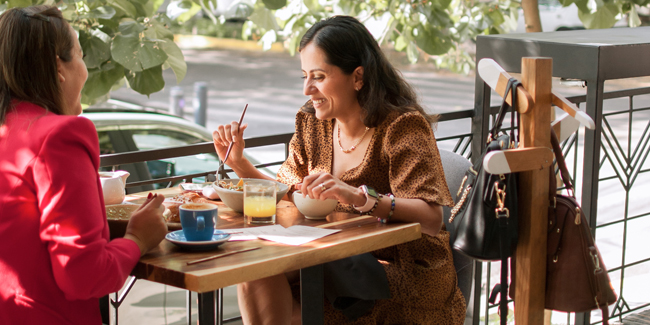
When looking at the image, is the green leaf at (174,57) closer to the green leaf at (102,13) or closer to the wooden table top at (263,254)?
the green leaf at (102,13)

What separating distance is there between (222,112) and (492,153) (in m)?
11.3

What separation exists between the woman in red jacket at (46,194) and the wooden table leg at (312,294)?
43 centimetres

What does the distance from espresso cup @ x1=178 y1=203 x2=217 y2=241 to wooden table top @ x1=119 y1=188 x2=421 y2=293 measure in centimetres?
4

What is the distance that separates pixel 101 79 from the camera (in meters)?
3.02

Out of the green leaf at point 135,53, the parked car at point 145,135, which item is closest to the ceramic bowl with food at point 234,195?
the green leaf at point 135,53

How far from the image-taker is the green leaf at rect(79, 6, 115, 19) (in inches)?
111

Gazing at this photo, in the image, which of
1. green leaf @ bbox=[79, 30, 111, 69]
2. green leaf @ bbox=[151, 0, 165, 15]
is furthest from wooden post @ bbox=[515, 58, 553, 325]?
green leaf @ bbox=[151, 0, 165, 15]

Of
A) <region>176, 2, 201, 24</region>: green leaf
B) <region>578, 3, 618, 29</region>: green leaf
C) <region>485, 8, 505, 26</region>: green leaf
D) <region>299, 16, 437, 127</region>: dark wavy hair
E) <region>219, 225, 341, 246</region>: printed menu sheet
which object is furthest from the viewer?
<region>485, 8, 505, 26</region>: green leaf

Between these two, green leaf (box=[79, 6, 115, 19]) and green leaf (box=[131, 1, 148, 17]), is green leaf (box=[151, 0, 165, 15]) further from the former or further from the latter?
green leaf (box=[79, 6, 115, 19])

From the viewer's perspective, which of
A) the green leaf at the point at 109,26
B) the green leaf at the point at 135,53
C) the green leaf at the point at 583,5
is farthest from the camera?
the green leaf at the point at 583,5

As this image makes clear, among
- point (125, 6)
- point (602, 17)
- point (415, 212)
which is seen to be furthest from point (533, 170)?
point (602, 17)

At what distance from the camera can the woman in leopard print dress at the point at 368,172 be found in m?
2.05

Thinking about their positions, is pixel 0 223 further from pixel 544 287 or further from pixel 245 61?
pixel 245 61

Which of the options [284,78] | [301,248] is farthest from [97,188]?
[284,78]
